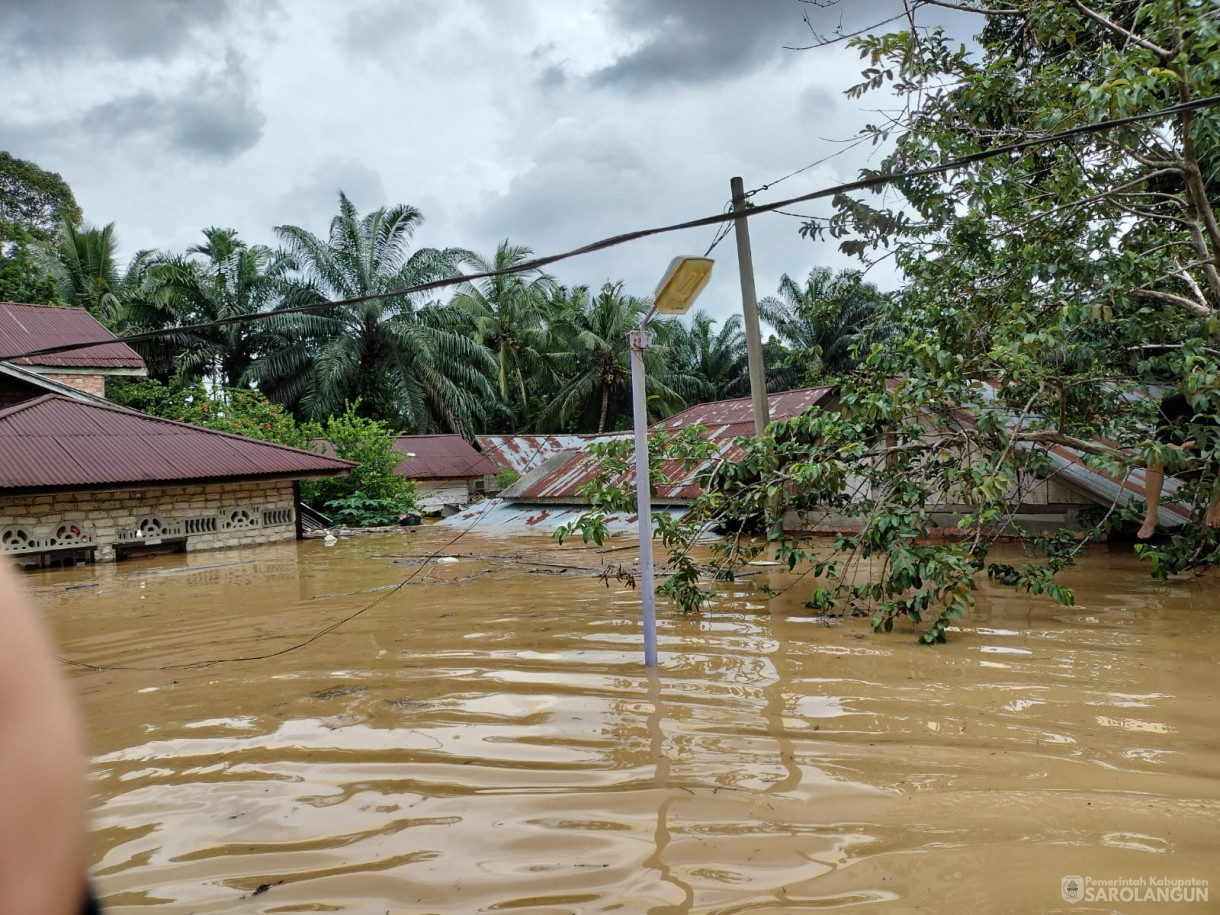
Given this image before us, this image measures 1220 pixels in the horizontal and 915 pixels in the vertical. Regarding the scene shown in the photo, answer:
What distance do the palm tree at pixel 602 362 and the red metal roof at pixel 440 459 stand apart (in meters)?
6.11

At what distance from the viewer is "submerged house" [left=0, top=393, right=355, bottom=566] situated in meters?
15.8

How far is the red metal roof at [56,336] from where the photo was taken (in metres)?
19.7

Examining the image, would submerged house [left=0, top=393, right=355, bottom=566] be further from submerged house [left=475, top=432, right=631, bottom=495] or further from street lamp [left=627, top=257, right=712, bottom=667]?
street lamp [left=627, top=257, right=712, bottom=667]

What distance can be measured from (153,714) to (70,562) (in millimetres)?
12930

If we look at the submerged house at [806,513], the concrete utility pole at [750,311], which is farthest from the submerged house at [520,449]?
the concrete utility pole at [750,311]

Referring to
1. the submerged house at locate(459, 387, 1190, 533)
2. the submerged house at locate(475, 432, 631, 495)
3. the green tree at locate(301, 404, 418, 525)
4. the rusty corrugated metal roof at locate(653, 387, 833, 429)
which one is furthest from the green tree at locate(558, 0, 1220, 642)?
the submerged house at locate(475, 432, 631, 495)

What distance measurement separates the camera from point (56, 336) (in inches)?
806

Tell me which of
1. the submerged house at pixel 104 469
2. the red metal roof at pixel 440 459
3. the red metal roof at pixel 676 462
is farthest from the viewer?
the red metal roof at pixel 440 459

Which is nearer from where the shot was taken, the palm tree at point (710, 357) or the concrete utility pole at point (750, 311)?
the concrete utility pole at point (750, 311)

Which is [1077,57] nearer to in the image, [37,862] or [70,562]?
[37,862]

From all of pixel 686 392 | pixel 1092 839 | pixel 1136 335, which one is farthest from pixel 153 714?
pixel 686 392

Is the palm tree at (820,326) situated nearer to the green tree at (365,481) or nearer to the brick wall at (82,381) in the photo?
the green tree at (365,481)

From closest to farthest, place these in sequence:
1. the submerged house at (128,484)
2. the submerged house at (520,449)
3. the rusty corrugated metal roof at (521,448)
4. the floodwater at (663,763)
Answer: the floodwater at (663,763)
the submerged house at (128,484)
the submerged house at (520,449)
the rusty corrugated metal roof at (521,448)

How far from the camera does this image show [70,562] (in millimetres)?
16328
